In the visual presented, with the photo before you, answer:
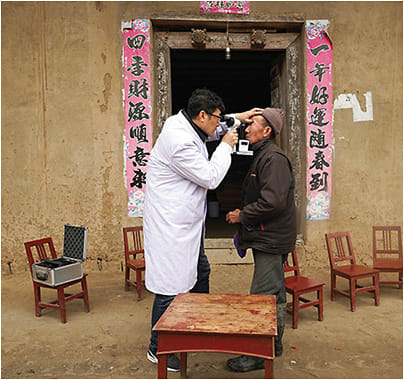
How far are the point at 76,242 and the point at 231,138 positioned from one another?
2.21m

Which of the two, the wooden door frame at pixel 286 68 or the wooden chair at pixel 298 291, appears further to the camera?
the wooden door frame at pixel 286 68

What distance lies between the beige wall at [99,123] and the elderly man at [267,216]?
282cm

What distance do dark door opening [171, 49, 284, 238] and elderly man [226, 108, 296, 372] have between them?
3.81 m

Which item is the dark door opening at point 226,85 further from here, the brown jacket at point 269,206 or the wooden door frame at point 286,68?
the brown jacket at point 269,206

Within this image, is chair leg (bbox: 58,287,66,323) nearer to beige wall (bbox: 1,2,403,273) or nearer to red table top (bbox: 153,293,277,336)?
beige wall (bbox: 1,2,403,273)

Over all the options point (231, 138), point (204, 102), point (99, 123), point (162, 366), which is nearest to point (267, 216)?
point (231, 138)

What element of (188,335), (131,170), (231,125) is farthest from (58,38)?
(188,335)

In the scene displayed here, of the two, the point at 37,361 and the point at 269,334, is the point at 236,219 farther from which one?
the point at 37,361

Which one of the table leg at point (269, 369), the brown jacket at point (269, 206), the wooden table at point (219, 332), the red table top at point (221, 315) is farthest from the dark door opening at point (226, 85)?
the table leg at point (269, 369)

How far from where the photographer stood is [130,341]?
3.44 meters

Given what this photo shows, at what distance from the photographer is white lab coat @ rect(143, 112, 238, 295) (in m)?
2.78

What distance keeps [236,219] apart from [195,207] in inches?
12.8

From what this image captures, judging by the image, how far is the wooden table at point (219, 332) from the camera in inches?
74.7

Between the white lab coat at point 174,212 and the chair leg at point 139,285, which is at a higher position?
the white lab coat at point 174,212
